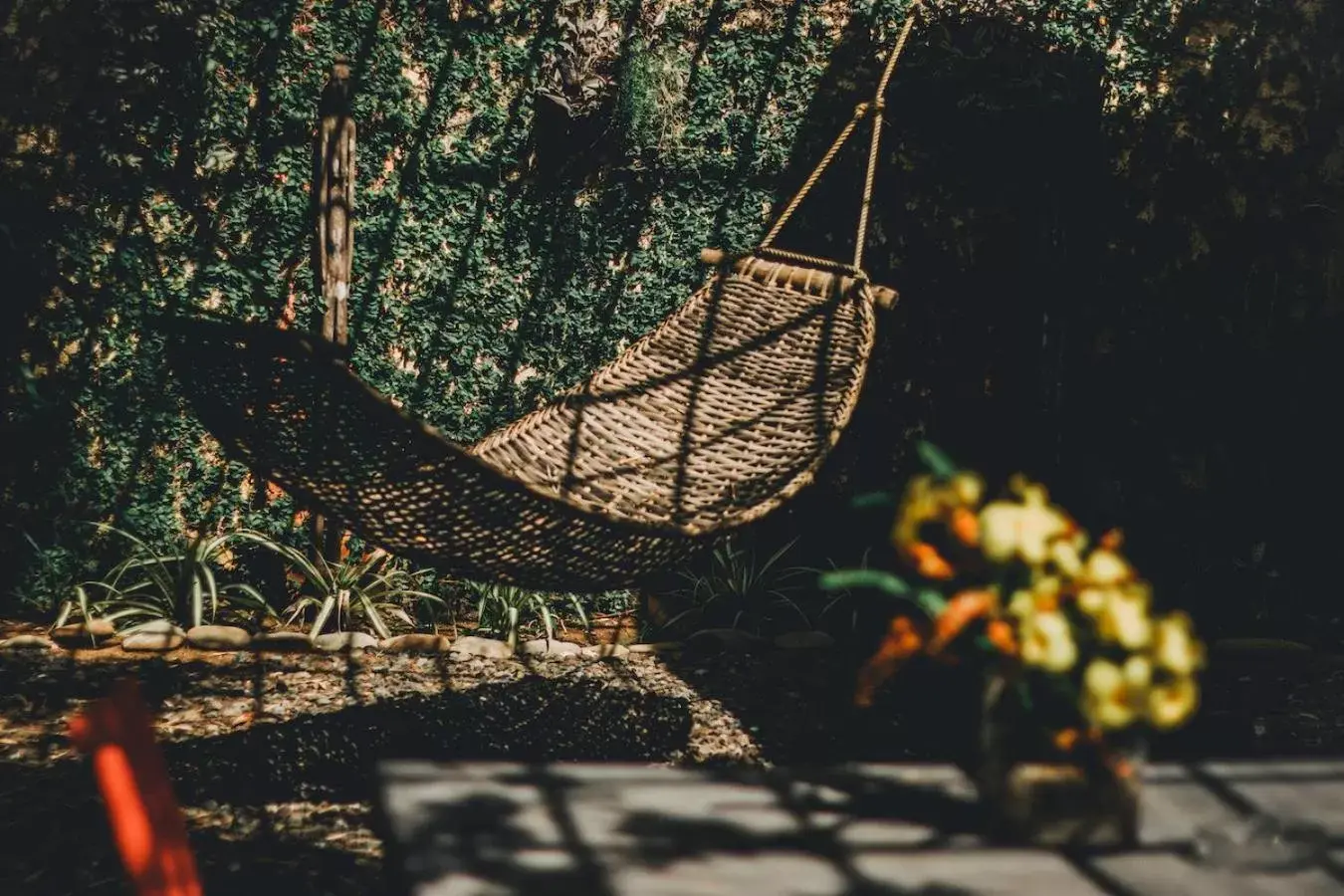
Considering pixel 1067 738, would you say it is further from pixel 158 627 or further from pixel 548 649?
pixel 158 627

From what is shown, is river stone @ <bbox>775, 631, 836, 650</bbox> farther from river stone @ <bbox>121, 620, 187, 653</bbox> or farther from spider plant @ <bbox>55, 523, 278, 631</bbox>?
river stone @ <bbox>121, 620, 187, 653</bbox>

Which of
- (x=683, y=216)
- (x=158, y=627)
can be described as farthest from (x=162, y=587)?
(x=683, y=216)

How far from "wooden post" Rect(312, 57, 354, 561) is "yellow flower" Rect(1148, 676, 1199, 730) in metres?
2.44

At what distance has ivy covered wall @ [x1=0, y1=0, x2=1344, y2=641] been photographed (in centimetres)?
317

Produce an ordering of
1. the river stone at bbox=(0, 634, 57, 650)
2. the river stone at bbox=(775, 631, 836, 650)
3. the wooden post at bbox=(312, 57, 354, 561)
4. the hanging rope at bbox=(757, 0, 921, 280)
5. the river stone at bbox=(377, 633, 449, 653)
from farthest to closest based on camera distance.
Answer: the river stone at bbox=(775, 631, 836, 650)
the river stone at bbox=(377, 633, 449, 653)
the wooden post at bbox=(312, 57, 354, 561)
the river stone at bbox=(0, 634, 57, 650)
the hanging rope at bbox=(757, 0, 921, 280)

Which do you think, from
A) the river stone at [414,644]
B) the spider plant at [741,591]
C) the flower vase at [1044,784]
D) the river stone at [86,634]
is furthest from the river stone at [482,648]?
the flower vase at [1044,784]

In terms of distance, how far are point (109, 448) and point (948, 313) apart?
7.90ft

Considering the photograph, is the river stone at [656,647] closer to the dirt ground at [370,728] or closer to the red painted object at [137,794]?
the dirt ground at [370,728]

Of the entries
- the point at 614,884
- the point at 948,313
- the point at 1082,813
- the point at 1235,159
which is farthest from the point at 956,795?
the point at 1235,159

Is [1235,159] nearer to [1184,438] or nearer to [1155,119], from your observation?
[1155,119]

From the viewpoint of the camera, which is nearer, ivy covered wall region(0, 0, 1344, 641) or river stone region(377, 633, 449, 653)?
ivy covered wall region(0, 0, 1344, 641)

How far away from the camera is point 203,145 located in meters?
3.18

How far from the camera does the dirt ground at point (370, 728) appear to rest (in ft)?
7.21

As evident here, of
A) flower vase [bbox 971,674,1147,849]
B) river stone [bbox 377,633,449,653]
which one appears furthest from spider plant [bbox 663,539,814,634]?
flower vase [bbox 971,674,1147,849]
